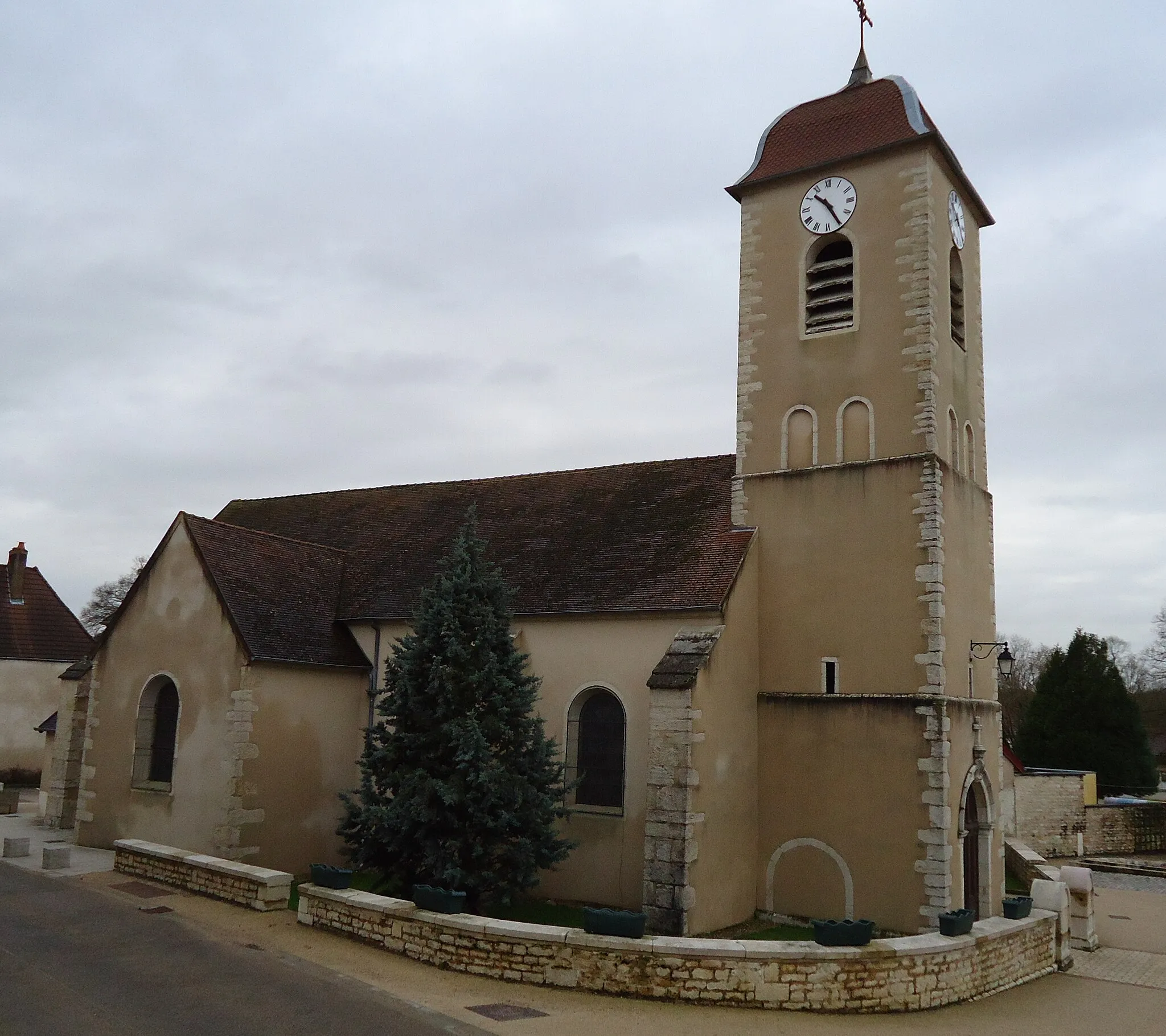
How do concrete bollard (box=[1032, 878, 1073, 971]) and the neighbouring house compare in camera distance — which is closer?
concrete bollard (box=[1032, 878, 1073, 971])

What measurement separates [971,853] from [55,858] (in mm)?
15462

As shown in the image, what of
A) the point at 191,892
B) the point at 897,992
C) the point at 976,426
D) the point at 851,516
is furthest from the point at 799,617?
the point at 191,892

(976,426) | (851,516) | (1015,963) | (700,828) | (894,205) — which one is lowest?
(1015,963)

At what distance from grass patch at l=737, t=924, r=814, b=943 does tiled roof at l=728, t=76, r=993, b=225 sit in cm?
1327

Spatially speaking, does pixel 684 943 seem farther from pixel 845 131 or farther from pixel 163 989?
pixel 845 131

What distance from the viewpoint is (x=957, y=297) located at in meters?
18.3

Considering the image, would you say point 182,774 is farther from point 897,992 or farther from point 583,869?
point 897,992

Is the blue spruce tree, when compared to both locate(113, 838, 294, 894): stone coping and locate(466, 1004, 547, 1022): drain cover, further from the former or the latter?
locate(466, 1004, 547, 1022): drain cover

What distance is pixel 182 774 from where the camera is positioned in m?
17.7

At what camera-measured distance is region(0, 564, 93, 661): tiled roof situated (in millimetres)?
33812

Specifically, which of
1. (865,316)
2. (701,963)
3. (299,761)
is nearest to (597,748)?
(299,761)

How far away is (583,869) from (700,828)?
2.75 m

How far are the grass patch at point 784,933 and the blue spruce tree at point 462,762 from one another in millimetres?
3168

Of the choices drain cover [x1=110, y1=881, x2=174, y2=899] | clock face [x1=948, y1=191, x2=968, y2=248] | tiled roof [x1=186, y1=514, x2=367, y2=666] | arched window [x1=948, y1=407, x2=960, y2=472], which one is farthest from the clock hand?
drain cover [x1=110, y1=881, x2=174, y2=899]
